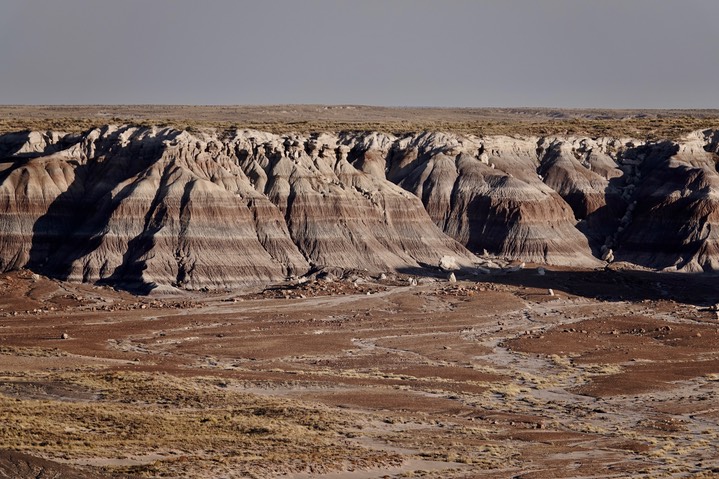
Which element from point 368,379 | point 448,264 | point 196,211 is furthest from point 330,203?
point 368,379

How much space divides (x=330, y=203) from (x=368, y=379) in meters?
45.0

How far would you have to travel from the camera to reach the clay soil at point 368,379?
4147 cm

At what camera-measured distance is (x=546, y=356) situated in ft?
232

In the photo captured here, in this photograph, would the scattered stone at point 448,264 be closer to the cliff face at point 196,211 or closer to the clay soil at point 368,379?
the cliff face at point 196,211

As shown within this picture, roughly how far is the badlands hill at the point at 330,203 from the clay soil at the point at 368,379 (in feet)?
17.2

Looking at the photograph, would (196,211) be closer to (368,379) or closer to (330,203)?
(330,203)

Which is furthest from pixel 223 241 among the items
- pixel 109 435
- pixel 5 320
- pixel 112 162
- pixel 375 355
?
pixel 109 435

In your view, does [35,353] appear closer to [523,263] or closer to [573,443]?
[573,443]

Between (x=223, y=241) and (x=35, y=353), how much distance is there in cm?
3253

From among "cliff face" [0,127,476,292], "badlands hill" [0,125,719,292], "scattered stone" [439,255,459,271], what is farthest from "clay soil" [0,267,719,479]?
"badlands hill" [0,125,719,292]

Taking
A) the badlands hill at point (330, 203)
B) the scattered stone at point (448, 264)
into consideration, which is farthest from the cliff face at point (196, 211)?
the scattered stone at point (448, 264)

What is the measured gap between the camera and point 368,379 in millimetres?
59844

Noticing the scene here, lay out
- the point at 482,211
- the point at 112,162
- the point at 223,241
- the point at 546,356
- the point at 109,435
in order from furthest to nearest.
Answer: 1. the point at 482,211
2. the point at 112,162
3. the point at 223,241
4. the point at 546,356
5. the point at 109,435

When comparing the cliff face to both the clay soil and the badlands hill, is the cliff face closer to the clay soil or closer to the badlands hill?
the badlands hill
